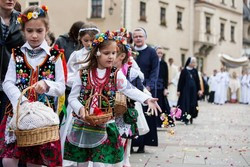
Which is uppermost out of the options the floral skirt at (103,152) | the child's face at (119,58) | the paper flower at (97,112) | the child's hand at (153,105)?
the child's face at (119,58)

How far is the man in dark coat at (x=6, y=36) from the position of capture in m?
5.16

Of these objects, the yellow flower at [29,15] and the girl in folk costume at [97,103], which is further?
the girl in folk costume at [97,103]

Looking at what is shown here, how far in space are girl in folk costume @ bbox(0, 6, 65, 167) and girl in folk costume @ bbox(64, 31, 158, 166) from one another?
423 mm

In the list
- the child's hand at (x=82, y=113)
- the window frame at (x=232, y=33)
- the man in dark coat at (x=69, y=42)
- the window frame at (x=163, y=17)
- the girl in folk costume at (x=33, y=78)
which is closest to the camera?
the girl in folk costume at (x=33, y=78)

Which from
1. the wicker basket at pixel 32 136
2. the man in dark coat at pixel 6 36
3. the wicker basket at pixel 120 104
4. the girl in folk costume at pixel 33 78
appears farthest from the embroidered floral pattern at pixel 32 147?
the wicker basket at pixel 120 104

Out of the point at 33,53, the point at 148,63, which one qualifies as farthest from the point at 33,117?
the point at 148,63

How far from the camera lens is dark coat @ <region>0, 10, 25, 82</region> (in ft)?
17.0

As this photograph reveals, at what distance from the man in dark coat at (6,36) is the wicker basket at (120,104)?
4.06 ft

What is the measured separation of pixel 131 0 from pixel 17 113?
32548 millimetres

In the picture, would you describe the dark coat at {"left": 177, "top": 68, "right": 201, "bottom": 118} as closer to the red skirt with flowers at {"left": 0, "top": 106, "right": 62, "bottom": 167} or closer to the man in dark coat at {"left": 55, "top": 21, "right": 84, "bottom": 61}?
the man in dark coat at {"left": 55, "top": 21, "right": 84, "bottom": 61}

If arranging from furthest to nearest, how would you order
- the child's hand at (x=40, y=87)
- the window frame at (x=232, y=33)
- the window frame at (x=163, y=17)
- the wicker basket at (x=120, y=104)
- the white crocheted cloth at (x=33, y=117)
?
the window frame at (x=232, y=33)
the window frame at (x=163, y=17)
the wicker basket at (x=120, y=104)
the child's hand at (x=40, y=87)
the white crocheted cloth at (x=33, y=117)

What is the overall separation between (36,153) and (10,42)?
1.19 m

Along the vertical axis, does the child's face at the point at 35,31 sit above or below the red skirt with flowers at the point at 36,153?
above

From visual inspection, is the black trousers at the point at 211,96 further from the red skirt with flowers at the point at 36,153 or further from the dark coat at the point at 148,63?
the red skirt with flowers at the point at 36,153
